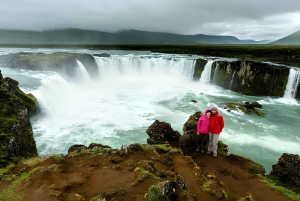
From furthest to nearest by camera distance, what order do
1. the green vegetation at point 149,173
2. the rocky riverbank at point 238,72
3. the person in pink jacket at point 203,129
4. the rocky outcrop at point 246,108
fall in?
the rocky riverbank at point 238,72 < the rocky outcrop at point 246,108 < the person in pink jacket at point 203,129 < the green vegetation at point 149,173

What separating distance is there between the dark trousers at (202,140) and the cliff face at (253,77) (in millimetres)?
24601

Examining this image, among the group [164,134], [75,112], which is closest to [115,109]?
[75,112]

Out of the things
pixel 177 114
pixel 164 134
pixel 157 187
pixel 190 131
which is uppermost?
pixel 157 187

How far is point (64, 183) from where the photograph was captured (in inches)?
225

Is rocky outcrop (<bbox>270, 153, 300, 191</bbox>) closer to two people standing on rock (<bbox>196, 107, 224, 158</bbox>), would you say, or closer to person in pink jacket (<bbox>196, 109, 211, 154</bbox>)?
two people standing on rock (<bbox>196, 107, 224, 158</bbox>)

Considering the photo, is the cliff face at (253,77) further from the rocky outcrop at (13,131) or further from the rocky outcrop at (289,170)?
the rocky outcrop at (13,131)

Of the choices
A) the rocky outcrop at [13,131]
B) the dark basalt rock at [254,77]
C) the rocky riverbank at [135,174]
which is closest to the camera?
the rocky riverbank at [135,174]

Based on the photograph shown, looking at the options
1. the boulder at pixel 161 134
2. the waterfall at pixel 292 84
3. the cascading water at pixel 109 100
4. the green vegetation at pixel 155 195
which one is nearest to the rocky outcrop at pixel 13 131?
the cascading water at pixel 109 100

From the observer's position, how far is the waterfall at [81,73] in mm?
33469

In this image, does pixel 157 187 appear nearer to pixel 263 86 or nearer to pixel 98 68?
pixel 263 86

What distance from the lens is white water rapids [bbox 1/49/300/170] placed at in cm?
1538

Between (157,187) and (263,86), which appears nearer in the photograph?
(157,187)

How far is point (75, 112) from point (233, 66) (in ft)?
80.7

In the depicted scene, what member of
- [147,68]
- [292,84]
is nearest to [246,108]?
[292,84]
